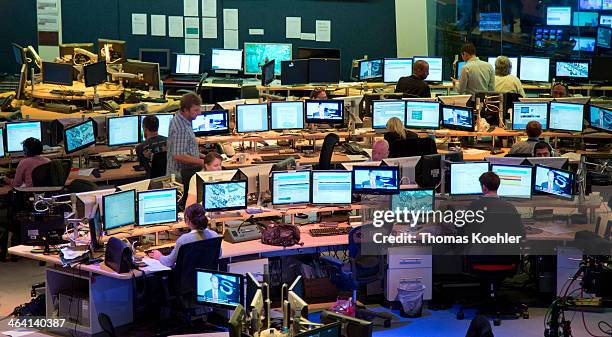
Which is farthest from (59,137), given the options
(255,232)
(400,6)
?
(400,6)

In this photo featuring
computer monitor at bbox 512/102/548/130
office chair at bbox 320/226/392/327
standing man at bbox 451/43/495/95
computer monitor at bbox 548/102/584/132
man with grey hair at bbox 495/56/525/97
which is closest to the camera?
office chair at bbox 320/226/392/327

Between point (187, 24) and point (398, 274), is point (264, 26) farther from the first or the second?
point (398, 274)

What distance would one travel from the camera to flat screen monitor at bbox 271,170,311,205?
10.3 m

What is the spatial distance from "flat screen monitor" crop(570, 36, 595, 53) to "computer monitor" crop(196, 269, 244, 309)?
10395mm

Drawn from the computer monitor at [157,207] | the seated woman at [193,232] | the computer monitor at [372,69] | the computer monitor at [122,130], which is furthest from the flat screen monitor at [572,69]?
the seated woman at [193,232]

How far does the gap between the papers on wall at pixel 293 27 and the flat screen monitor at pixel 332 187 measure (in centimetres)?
907

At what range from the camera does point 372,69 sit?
16.5 meters

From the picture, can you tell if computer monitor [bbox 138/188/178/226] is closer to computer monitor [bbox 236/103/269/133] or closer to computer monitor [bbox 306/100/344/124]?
computer monitor [bbox 236/103/269/133]

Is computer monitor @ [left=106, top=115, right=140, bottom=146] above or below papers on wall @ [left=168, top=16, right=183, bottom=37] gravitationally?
below

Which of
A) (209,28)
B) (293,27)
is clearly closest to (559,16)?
(293,27)

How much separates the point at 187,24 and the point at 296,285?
1236 centimetres

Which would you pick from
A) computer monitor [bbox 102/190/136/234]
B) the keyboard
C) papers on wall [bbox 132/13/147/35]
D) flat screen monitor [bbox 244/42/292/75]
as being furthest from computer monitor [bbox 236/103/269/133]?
papers on wall [bbox 132/13/147/35]

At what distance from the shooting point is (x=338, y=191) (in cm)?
1045

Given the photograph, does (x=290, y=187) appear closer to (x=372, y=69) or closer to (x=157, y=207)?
(x=157, y=207)
